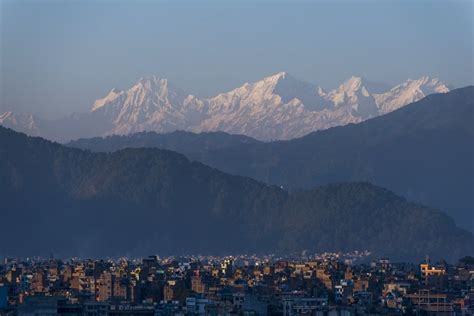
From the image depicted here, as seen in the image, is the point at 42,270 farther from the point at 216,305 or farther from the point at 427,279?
the point at 216,305

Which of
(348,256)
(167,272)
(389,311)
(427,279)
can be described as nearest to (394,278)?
(427,279)

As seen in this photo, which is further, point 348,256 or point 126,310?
point 348,256

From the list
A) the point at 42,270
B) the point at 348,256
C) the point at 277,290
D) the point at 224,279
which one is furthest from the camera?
the point at 348,256

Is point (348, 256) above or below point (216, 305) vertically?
above

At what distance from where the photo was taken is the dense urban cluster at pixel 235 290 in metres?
91.1

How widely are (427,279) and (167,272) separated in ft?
42.1

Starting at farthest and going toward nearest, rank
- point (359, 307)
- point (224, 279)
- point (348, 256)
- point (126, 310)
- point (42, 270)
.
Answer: point (348, 256)
point (42, 270)
point (224, 279)
point (359, 307)
point (126, 310)

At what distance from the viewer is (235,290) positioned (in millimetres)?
107500

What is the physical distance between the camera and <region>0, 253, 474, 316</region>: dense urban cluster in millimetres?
91125

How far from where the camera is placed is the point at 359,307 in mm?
95000

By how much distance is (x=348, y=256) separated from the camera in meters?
196

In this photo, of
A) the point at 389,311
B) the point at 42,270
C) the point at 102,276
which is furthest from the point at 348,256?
the point at 389,311

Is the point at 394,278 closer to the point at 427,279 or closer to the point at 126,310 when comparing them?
the point at 427,279

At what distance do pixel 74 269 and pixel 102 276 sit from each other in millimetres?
11858
